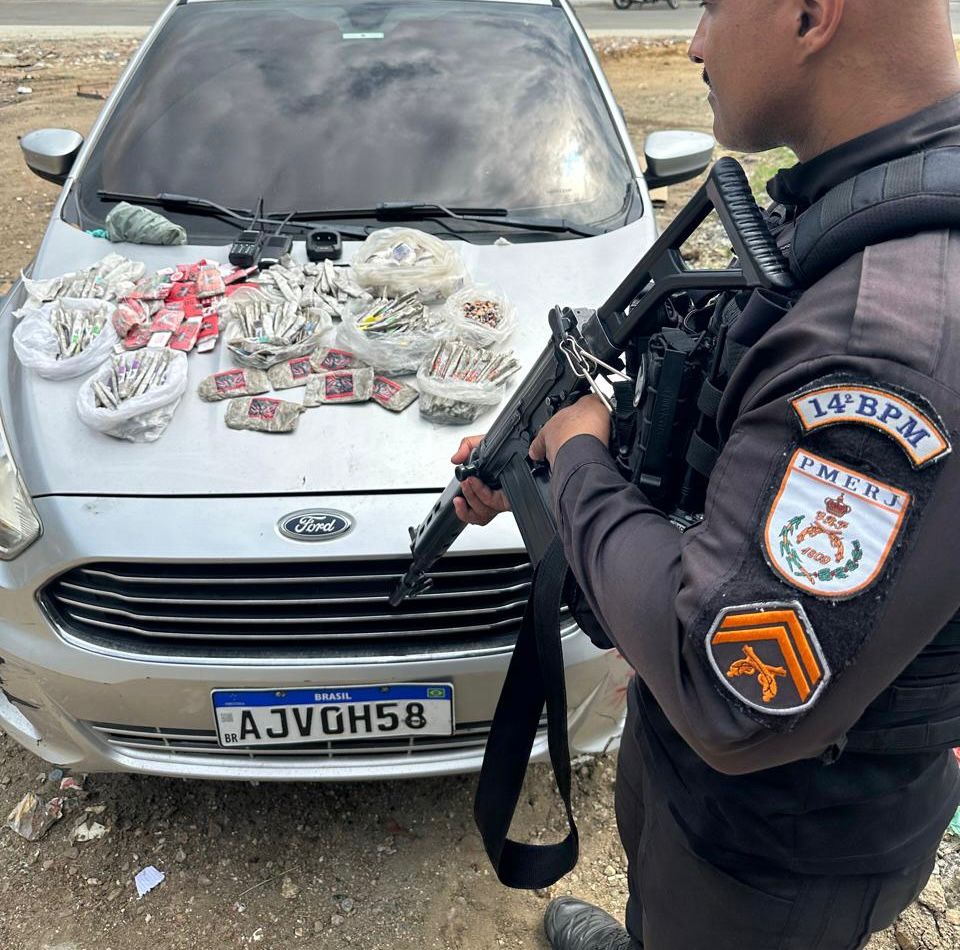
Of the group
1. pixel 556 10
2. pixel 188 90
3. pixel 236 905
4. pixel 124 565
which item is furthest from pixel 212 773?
pixel 556 10

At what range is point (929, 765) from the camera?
1158mm

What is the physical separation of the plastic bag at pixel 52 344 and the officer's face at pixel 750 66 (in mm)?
1701

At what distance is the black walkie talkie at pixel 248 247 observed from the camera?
8.13 ft

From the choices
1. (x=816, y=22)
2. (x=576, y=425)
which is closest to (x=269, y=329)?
(x=576, y=425)

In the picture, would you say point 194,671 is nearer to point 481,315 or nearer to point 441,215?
point 481,315

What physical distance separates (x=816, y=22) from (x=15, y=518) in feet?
5.60

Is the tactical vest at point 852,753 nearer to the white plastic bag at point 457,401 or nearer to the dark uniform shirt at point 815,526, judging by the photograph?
the dark uniform shirt at point 815,526

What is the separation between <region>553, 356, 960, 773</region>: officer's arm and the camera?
2.45 ft

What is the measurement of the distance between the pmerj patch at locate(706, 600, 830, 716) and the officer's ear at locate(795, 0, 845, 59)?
21.0 inches

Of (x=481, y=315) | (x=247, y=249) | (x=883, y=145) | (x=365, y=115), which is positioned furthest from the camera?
(x=365, y=115)

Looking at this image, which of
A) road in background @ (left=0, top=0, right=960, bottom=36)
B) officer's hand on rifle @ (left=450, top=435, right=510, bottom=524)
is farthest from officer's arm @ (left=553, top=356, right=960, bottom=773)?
road in background @ (left=0, top=0, right=960, bottom=36)

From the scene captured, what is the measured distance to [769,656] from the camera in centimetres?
81

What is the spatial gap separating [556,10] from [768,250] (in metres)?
2.83

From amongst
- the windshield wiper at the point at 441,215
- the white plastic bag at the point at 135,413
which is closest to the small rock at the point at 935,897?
the windshield wiper at the point at 441,215
